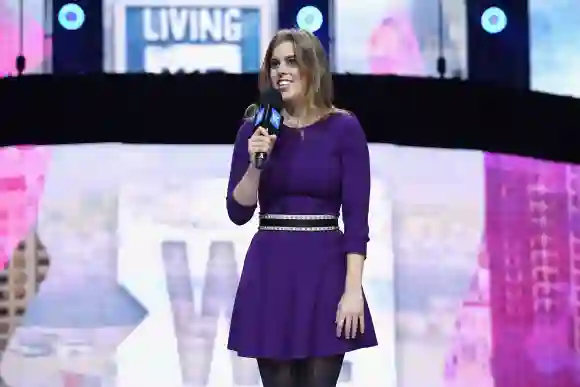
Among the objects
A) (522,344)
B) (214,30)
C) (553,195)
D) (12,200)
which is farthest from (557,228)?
(12,200)

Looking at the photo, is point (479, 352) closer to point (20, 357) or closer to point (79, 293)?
point (79, 293)

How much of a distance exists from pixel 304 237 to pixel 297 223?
2 cm

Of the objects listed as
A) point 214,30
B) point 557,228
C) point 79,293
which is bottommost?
point 79,293

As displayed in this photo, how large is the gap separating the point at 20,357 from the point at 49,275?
9.9 inches

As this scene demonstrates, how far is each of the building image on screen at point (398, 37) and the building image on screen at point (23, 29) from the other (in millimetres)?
1135

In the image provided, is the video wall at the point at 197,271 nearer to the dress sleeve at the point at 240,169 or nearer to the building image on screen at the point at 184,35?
the building image on screen at the point at 184,35

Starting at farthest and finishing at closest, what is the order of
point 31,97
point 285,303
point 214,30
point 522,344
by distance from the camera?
point 214,30 → point 522,344 → point 31,97 → point 285,303

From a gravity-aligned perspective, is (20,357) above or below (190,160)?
below

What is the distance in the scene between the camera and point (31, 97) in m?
2.35

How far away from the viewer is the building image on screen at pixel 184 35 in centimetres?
311

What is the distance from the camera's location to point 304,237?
1075 mm

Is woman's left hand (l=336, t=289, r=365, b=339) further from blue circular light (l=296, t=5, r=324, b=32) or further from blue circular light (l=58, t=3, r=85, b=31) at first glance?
blue circular light (l=58, t=3, r=85, b=31)

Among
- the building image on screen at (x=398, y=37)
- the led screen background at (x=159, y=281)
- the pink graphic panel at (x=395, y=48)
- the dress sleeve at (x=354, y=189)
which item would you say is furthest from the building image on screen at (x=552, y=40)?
the dress sleeve at (x=354, y=189)

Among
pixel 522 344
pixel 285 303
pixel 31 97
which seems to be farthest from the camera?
pixel 522 344
